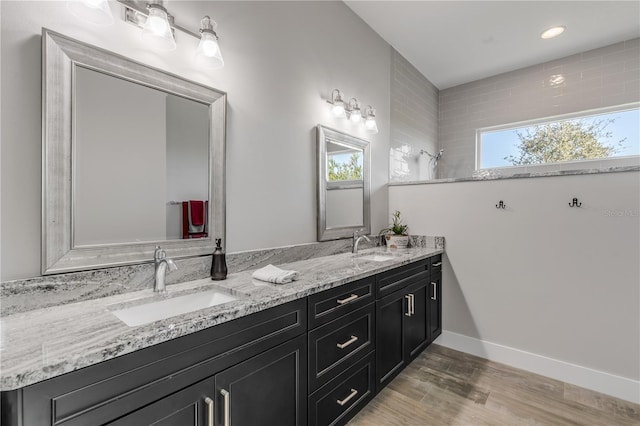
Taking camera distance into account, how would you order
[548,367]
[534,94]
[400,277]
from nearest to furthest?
[400,277]
[548,367]
[534,94]

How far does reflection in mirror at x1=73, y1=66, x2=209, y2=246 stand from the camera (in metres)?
1.21

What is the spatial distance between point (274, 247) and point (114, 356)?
3.91 ft

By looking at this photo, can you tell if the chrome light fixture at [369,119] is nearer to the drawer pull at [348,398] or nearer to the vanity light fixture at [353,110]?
the vanity light fixture at [353,110]

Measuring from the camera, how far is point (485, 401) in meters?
1.97

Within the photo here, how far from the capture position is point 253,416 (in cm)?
116

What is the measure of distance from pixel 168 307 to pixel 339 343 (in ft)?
2.87

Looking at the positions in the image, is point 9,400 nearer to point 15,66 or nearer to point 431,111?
point 15,66

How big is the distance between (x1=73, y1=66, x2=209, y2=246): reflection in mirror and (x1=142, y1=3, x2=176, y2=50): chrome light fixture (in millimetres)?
223

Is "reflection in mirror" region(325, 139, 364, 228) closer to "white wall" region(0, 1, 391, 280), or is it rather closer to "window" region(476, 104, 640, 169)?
"white wall" region(0, 1, 391, 280)

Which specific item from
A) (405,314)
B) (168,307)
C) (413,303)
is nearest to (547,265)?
(413,303)

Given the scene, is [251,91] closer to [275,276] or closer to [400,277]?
[275,276]

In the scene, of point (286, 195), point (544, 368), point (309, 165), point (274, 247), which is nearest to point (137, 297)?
point (274, 247)

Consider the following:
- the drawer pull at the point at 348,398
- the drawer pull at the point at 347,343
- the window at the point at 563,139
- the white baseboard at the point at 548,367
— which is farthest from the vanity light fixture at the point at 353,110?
the window at the point at 563,139

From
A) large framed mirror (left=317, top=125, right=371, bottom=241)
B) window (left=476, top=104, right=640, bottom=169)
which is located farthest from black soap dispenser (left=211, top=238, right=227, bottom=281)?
window (left=476, top=104, right=640, bottom=169)
